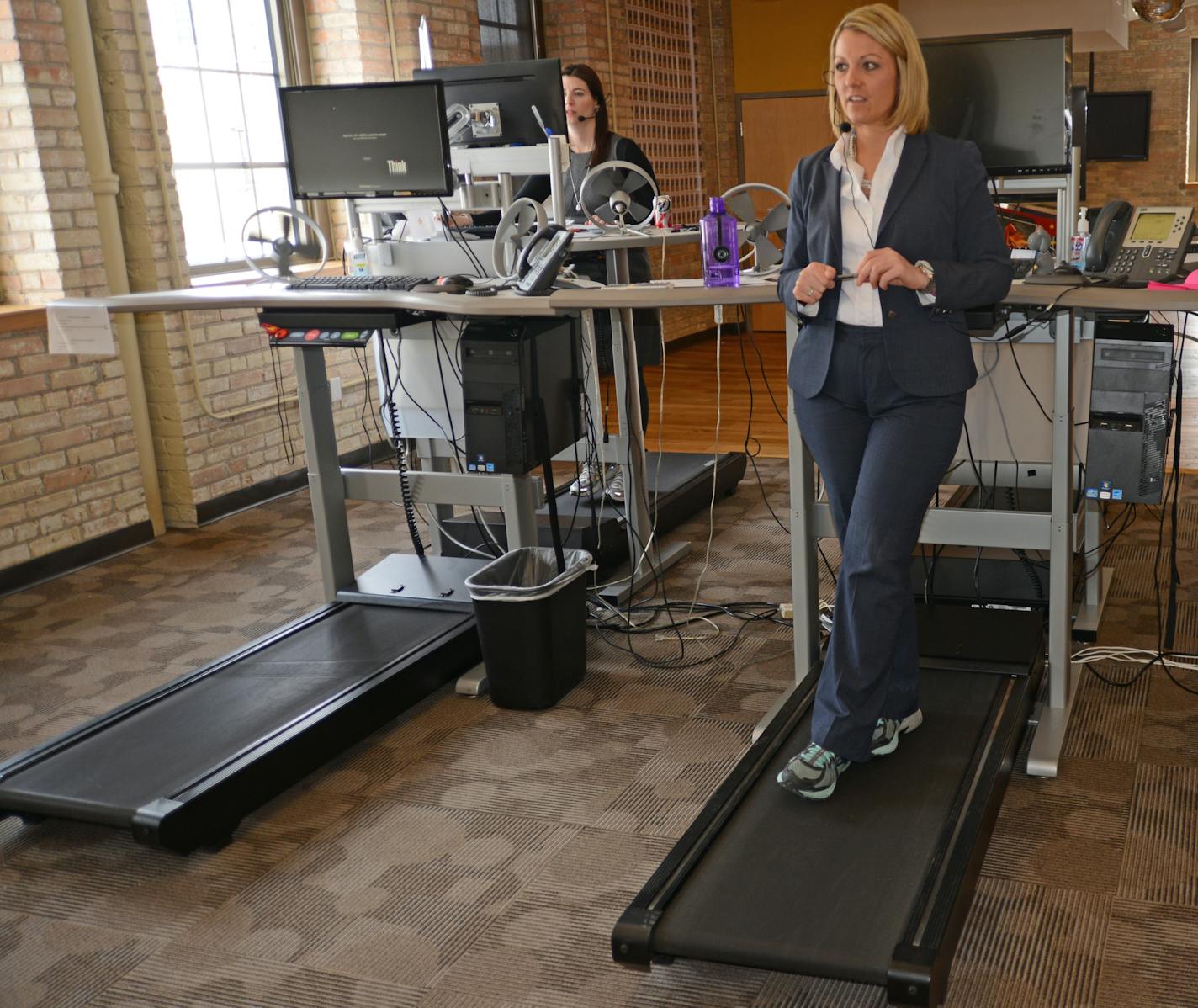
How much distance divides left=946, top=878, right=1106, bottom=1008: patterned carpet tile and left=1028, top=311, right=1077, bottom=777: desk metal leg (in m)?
0.49

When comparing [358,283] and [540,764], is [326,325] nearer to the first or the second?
[358,283]

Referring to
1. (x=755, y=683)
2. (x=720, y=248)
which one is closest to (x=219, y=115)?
(x=720, y=248)

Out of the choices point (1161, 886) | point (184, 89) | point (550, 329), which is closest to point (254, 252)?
point (184, 89)

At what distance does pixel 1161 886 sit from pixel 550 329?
84.8 inches

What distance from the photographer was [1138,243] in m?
2.78

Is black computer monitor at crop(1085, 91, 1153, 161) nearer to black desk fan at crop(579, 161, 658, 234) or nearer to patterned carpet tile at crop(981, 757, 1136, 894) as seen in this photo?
black desk fan at crop(579, 161, 658, 234)

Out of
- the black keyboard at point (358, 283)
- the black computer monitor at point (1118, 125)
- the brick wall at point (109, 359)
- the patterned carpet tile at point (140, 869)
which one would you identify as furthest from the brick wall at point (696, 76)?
the patterned carpet tile at point (140, 869)

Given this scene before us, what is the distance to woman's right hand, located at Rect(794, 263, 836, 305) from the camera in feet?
7.66

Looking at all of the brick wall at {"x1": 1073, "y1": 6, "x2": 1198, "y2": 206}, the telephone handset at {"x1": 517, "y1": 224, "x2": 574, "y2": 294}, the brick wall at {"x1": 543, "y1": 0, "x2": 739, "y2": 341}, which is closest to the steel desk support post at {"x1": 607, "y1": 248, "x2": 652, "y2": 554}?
the telephone handset at {"x1": 517, "y1": 224, "x2": 574, "y2": 294}

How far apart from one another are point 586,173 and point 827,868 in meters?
3.18

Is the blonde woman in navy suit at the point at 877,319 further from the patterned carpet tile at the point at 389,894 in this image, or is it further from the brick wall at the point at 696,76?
the brick wall at the point at 696,76

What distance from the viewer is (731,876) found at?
218 centimetres

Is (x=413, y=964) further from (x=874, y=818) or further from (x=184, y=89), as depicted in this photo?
(x=184, y=89)

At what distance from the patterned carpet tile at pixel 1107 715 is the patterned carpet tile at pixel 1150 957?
0.63 metres
